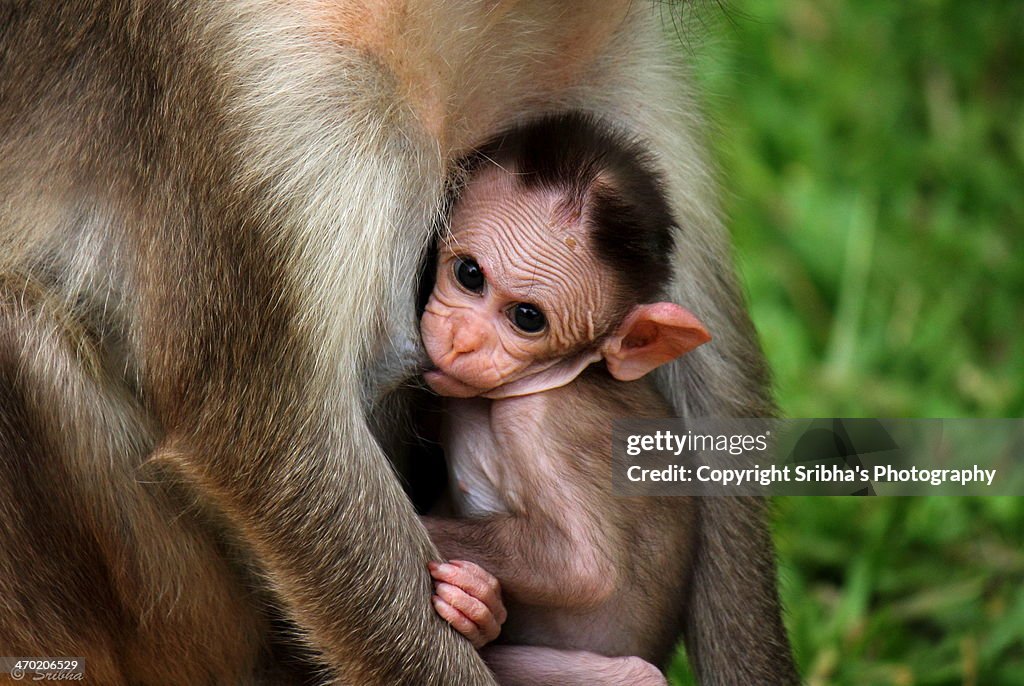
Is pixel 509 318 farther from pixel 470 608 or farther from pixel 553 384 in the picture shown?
pixel 470 608

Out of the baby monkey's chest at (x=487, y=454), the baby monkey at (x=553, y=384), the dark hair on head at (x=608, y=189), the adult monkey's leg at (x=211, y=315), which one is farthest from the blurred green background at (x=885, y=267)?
the adult monkey's leg at (x=211, y=315)

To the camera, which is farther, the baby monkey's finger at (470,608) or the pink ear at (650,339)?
the pink ear at (650,339)

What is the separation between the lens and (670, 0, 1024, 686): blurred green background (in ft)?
16.1

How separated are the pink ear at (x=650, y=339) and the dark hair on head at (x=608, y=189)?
62mm

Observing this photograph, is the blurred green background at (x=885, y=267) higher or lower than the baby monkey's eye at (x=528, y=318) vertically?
lower

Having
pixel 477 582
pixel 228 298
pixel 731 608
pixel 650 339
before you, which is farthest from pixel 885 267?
pixel 228 298

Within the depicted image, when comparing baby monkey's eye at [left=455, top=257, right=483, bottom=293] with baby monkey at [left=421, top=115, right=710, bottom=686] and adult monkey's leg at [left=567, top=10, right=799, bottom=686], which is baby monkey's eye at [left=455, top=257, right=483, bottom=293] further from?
adult monkey's leg at [left=567, top=10, right=799, bottom=686]

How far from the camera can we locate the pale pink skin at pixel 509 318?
3342mm

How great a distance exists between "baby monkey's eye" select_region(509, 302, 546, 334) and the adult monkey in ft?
1.06

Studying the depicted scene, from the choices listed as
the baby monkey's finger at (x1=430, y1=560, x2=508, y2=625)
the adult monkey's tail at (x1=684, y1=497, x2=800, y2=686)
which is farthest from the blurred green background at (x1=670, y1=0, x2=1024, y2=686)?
the baby monkey's finger at (x1=430, y1=560, x2=508, y2=625)

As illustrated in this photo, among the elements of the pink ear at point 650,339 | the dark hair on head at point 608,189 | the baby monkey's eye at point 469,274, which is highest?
the dark hair on head at point 608,189

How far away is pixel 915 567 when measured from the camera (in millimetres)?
5238

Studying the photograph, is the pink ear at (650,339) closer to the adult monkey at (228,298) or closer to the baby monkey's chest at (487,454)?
the baby monkey's chest at (487,454)

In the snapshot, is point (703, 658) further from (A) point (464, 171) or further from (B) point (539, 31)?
(B) point (539, 31)
